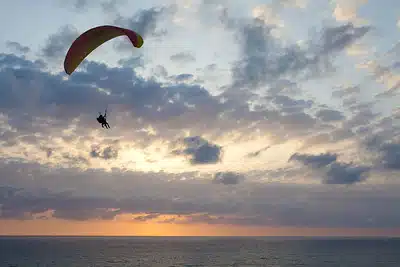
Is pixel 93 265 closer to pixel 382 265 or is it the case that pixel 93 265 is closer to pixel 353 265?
pixel 353 265

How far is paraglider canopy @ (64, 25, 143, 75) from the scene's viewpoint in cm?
2514

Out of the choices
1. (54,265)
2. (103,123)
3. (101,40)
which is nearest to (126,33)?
(101,40)

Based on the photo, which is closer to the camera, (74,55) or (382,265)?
(74,55)

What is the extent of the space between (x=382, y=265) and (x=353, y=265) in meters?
8.91

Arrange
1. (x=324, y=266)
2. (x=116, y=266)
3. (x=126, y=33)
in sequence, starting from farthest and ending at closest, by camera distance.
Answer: (x=324, y=266)
(x=116, y=266)
(x=126, y=33)

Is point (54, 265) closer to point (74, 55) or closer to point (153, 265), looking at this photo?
point (153, 265)

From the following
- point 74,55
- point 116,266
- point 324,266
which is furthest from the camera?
point 324,266

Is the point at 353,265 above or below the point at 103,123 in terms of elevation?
below

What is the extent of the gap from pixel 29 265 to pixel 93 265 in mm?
17223

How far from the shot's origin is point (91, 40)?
26.5m

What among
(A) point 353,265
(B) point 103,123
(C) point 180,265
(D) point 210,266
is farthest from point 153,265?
(B) point 103,123

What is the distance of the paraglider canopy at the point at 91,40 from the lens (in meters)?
25.1

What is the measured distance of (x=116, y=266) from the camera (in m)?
112

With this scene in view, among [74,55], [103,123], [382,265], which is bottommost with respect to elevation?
[382,265]
